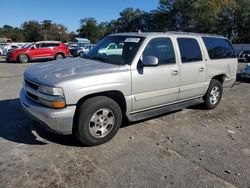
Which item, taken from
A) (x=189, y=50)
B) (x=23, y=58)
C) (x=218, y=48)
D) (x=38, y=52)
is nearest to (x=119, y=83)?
(x=189, y=50)

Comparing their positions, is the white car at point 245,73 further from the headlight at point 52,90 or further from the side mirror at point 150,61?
the headlight at point 52,90

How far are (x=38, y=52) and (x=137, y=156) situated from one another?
18.4 m

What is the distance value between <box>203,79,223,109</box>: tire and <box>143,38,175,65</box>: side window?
5.51 feet

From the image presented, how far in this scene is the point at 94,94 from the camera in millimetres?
4254

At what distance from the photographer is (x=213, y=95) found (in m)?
6.60

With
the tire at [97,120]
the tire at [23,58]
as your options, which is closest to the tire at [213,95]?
the tire at [97,120]

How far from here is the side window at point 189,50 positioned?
5.46 metres

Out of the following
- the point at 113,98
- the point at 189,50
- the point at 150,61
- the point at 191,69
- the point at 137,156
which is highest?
the point at 189,50

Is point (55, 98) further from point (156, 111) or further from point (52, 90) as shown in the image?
point (156, 111)

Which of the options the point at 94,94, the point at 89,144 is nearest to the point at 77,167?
the point at 89,144

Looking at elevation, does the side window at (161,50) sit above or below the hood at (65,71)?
above

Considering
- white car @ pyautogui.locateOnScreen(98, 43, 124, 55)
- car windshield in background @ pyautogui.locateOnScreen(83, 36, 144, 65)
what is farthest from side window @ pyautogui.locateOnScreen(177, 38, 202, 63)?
white car @ pyautogui.locateOnScreen(98, 43, 124, 55)

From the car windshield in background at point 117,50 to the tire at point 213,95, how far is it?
8.06 feet

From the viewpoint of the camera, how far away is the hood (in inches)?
158
